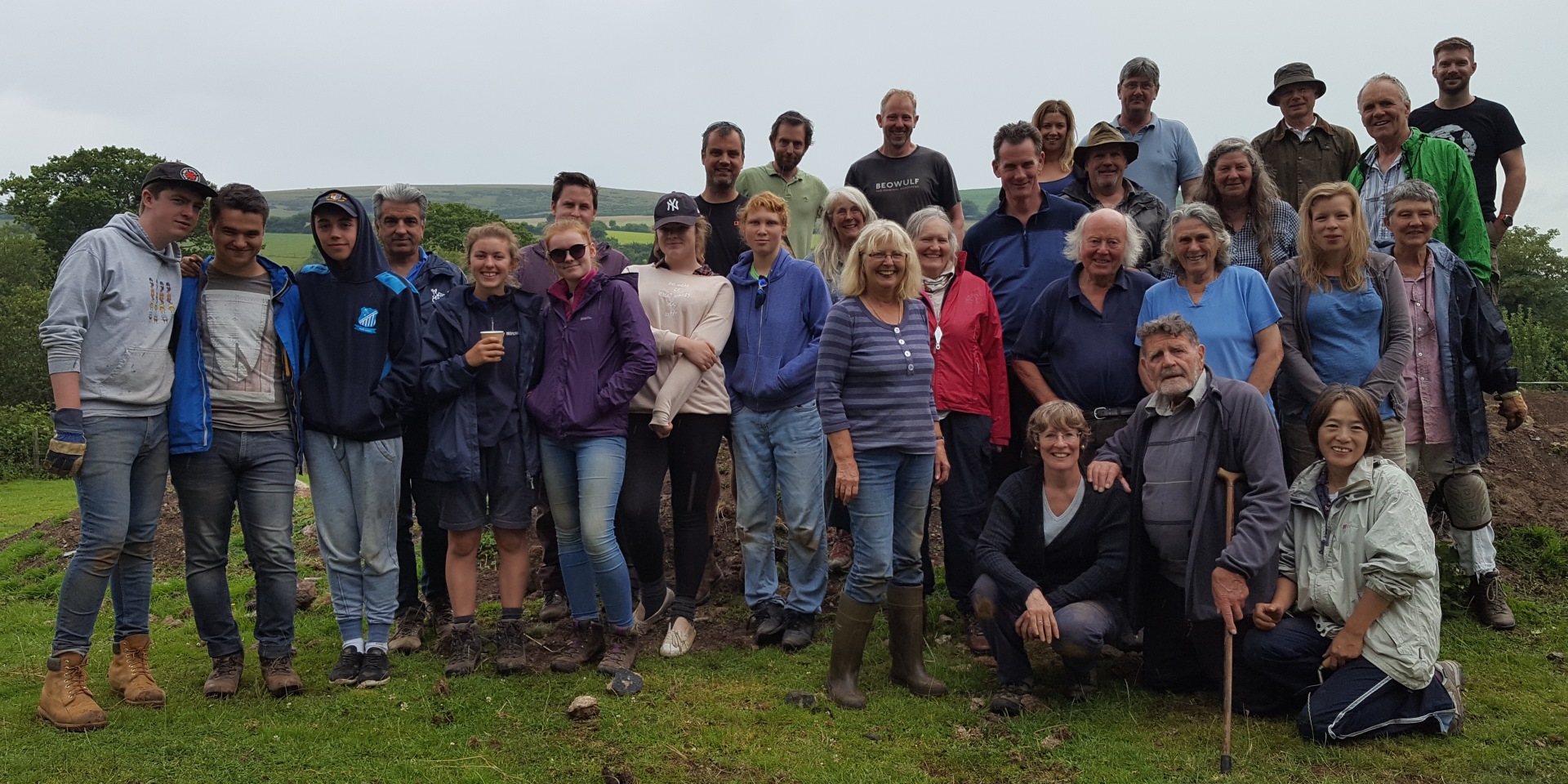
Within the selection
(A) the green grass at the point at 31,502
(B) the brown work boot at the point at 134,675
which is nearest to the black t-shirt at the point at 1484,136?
(B) the brown work boot at the point at 134,675

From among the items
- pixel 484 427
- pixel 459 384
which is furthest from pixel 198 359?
pixel 484 427

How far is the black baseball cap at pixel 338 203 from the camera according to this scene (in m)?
5.41

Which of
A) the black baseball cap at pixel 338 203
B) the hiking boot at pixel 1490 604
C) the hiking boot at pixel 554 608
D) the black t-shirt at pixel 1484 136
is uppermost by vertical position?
the black t-shirt at pixel 1484 136

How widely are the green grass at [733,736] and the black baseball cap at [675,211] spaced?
256 centimetres

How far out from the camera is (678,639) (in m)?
6.22

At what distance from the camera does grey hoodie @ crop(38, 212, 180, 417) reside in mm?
4812

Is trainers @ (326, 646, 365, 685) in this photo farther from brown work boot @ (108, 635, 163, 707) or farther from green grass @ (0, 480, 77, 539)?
green grass @ (0, 480, 77, 539)

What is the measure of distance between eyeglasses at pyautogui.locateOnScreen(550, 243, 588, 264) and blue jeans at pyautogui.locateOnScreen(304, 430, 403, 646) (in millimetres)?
1305

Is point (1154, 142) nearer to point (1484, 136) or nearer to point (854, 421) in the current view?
point (1484, 136)

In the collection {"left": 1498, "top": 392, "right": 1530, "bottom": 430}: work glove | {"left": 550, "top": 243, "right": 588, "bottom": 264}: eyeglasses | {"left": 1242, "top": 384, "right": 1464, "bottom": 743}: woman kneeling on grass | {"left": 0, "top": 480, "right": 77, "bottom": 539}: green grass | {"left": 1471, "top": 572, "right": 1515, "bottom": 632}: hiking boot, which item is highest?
{"left": 550, "top": 243, "right": 588, "bottom": 264}: eyeglasses

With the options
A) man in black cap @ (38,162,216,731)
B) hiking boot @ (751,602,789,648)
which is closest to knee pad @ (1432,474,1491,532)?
hiking boot @ (751,602,789,648)

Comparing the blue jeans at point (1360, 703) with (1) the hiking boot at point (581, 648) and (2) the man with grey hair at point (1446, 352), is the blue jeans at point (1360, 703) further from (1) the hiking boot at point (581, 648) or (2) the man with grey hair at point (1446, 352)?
(1) the hiking boot at point (581, 648)

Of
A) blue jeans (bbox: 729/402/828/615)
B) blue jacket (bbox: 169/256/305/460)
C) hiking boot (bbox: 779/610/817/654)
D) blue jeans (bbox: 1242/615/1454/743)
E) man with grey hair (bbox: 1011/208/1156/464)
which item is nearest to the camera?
blue jeans (bbox: 1242/615/1454/743)

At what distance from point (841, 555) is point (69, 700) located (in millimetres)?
4765
